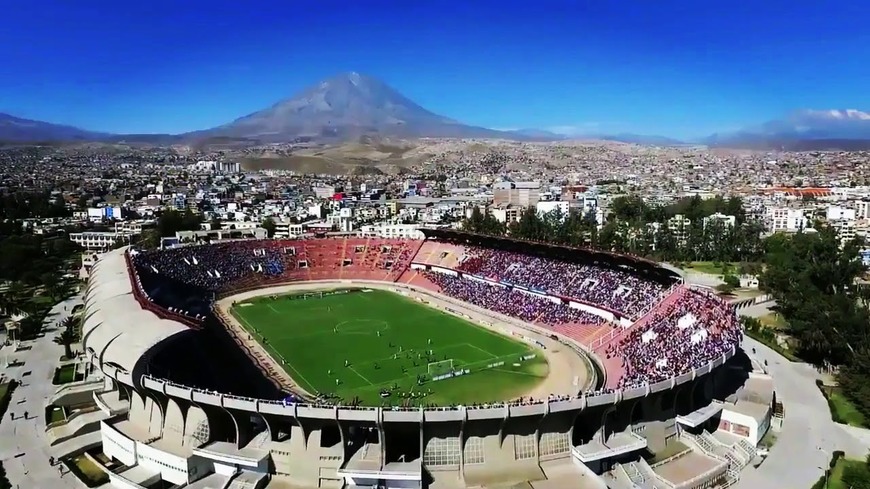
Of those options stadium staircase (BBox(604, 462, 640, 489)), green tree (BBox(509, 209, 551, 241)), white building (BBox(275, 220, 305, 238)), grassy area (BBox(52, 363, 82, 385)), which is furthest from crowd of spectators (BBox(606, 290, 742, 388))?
white building (BBox(275, 220, 305, 238))

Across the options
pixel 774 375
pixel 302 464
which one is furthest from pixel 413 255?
pixel 302 464

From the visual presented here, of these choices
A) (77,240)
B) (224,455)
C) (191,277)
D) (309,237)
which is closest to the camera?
(224,455)

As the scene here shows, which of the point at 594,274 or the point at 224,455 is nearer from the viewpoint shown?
the point at 224,455

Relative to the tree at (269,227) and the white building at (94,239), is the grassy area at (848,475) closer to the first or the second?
the tree at (269,227)

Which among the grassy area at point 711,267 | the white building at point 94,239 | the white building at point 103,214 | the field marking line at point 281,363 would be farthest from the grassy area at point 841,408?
the white building at point 103,214

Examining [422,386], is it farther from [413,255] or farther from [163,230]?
[163,230]

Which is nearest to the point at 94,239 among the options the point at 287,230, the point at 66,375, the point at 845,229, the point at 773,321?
the point at 287,230
